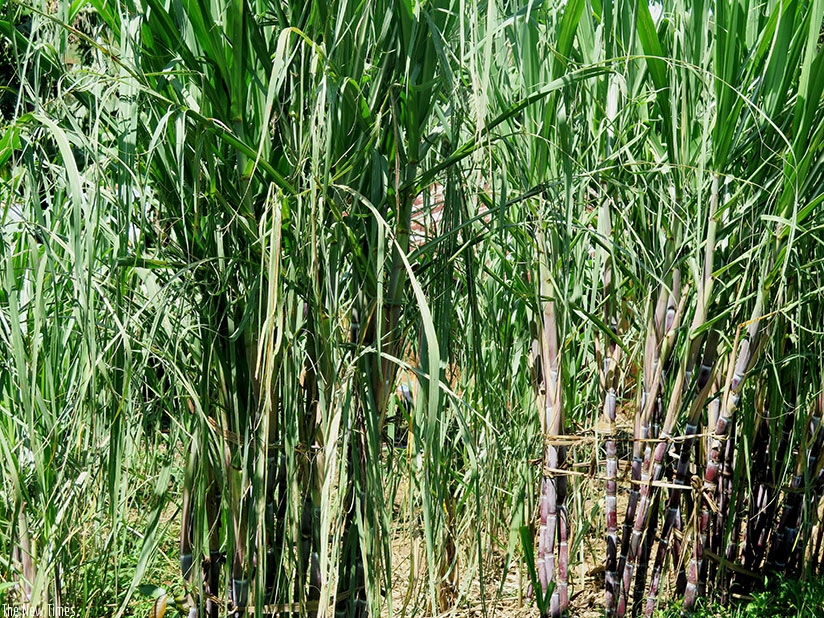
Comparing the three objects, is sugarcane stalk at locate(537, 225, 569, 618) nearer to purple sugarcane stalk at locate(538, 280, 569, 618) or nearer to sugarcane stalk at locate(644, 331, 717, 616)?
purple sugarcane stalk at locate(538, 280, 569, 618)

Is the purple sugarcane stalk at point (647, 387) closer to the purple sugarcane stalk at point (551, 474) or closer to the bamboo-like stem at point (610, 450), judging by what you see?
the bamboo-like stem at point (610, 450)

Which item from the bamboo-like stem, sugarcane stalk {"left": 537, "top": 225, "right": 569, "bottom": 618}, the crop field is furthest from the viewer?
the bamboo-like stem

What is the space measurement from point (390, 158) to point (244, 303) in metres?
0.26

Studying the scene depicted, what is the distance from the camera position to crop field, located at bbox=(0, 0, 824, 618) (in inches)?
36.9

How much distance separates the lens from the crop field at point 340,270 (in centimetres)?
94

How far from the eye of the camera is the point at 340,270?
3.31 feet

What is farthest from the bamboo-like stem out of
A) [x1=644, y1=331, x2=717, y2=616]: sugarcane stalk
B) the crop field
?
[x1=644, y1=331, x2=717, y2=616]: sugarcane stalk

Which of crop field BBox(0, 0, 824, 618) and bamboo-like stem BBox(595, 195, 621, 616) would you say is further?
bamboo-like stem BBox(595, 195, 621, 616)

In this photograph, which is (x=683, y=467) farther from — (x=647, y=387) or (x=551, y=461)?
(x=551, y=461)

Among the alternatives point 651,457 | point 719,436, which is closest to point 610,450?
point 651,457

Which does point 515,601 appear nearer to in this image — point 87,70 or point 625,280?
point 625,280

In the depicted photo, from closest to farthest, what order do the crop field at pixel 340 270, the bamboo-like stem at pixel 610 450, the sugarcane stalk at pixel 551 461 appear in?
the crop field at pixel 340 270 < the sugarcane stalk at pixel 551 461 < the bamboo-like stem at pixel 610 450

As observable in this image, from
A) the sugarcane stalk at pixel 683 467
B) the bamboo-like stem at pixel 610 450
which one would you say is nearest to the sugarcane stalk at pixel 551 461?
the bamboo-like stem at pixel 610 450

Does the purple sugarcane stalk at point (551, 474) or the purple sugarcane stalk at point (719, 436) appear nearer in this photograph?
the purple sugarcane stalk at point (551, 474)
